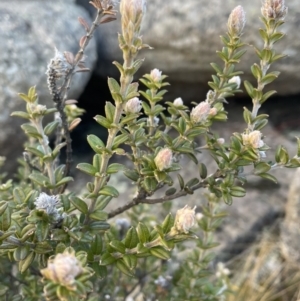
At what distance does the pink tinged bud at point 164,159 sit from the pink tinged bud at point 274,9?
9.8 inches

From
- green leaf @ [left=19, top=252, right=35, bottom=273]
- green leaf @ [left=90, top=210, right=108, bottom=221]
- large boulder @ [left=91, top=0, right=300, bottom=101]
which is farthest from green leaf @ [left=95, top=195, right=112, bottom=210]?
large boulder @ [left=91, top=0, right=300, bottom=101]

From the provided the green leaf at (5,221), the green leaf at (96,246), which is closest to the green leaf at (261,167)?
the green leaf at (96,246)

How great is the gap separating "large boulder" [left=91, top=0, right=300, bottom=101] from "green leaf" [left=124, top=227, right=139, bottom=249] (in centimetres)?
118

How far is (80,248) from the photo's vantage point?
0.59 meters

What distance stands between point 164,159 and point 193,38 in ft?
3.80

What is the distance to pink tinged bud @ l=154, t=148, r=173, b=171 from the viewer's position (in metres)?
0.56

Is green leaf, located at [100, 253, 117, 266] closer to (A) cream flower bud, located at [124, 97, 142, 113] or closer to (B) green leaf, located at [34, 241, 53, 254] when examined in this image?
(B) green leaf, located at [34, 241, 53, 254]

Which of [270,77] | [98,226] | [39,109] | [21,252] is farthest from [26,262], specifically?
[270,77]

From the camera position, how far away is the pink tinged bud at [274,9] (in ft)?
1.98

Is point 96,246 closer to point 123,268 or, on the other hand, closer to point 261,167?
point 123,268

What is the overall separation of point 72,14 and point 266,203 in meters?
1.03

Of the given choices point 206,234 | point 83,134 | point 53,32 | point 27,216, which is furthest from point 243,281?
point 27,216

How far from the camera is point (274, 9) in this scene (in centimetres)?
Answer: 61

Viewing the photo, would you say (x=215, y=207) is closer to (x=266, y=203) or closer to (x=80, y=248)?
(x=80, y=248)
